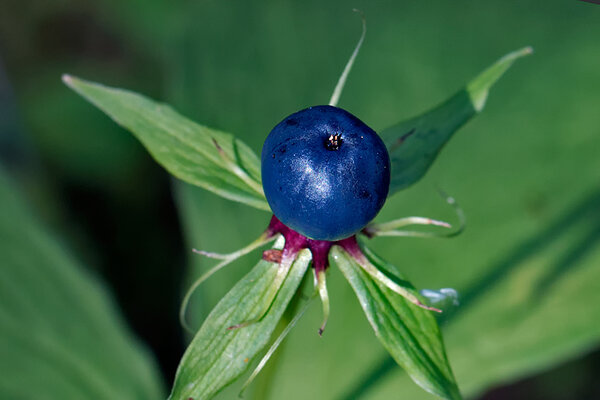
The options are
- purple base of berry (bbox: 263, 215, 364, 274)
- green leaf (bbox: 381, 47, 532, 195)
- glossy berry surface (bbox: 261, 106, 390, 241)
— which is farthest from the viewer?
green leaf (bbox: 381, 47, 532, 195)

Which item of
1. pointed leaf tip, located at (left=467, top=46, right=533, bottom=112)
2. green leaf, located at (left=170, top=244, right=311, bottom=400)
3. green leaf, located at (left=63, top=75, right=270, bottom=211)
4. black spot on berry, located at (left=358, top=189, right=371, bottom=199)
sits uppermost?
pointed leaf tip, located at (left=467, top=46, right=533, bottom=112)

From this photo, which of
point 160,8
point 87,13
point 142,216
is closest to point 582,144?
point 142,216

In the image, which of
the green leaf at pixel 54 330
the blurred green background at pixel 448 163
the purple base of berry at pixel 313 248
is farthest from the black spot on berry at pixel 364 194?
the green leaf at pixel 54 330

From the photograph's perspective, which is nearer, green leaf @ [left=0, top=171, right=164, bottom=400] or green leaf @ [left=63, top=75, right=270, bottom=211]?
green leaf @ [left=63, top=75, right=270, bottom=211]

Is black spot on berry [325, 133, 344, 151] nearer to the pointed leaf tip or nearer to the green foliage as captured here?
the green foliage

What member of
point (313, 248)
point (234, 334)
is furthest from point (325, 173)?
point (234, 334)

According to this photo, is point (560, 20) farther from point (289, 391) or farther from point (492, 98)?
point (289, 391)

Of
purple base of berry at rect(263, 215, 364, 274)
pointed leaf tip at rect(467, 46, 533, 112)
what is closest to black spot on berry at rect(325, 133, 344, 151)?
purple base of berry at rect(263, 215, 364, 274)

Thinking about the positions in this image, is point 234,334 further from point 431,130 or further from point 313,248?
point 431,130
